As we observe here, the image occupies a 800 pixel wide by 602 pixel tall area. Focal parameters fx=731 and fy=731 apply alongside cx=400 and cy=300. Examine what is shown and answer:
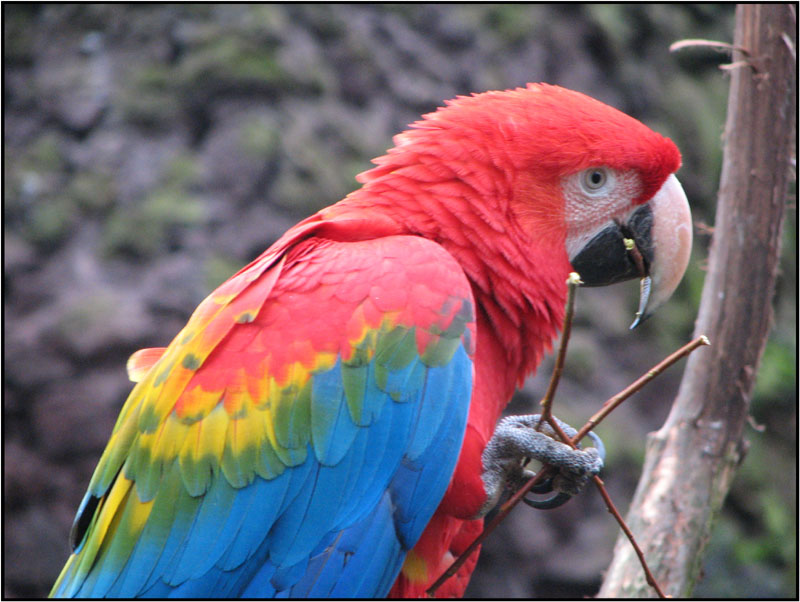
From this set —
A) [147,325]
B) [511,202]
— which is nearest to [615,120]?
[511,202]

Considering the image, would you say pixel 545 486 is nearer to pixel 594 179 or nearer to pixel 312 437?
pixel 312 437

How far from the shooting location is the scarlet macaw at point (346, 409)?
4.50 ft

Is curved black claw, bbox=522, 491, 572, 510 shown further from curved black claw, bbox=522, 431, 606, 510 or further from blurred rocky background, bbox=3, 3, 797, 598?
blurred rocky background, bbox=3, 3, 797, 598

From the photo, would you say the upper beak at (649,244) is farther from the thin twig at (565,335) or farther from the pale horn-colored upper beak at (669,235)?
the thin twig at (565,335)

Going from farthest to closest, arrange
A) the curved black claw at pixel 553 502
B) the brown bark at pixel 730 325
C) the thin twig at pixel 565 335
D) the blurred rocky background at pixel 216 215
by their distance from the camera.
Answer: the blurred rocky background at pixel 216 215 → the brown bark at pixel 730 325 → the curved black claw at pixel 553 502 → the thin twig at pixel 565 335

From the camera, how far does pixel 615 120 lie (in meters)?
1.57

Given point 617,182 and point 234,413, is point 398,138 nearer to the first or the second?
point 617,182

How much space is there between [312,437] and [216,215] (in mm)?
2410

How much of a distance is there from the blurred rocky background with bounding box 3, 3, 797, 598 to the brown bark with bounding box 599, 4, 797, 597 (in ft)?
4.31

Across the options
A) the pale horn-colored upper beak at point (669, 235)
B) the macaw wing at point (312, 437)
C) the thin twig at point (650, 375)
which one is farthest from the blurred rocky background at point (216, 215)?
the thin twig at point (650, 375)

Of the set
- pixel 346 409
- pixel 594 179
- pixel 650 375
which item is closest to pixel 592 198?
pixel 594 179

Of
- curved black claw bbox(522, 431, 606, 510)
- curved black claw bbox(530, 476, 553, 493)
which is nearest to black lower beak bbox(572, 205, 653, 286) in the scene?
curved black claw bbox(522, 431, 606, 510)

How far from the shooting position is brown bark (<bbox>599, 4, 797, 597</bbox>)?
1.84 m

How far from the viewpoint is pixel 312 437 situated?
1.39m
